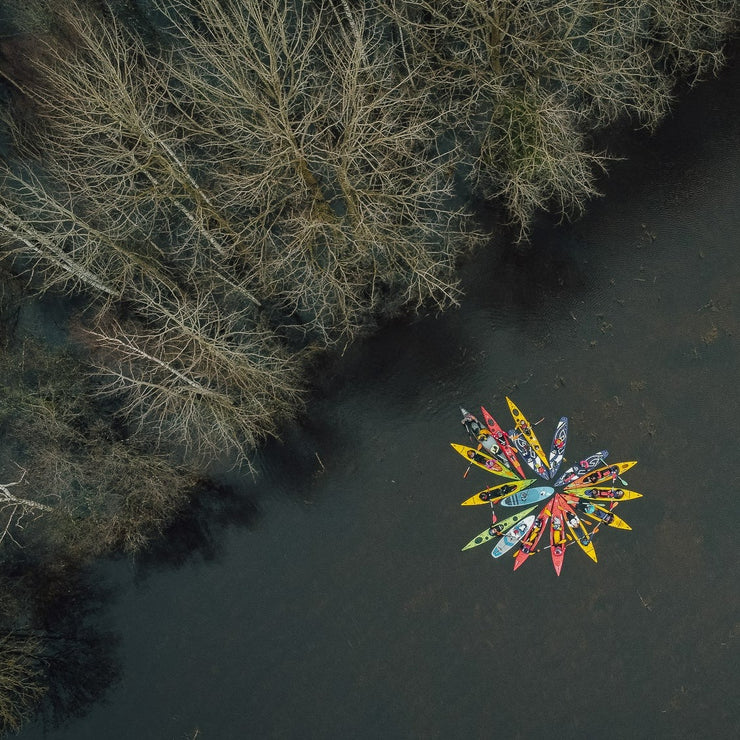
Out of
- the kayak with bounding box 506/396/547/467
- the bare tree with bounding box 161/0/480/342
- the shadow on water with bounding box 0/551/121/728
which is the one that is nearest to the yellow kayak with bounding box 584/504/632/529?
the kayak with bounding box 506/396/547/467

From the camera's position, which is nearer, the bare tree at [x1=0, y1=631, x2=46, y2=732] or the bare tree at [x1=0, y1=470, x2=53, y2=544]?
the bare tree at [x1=0, y1=470, x2=53, y2=544]

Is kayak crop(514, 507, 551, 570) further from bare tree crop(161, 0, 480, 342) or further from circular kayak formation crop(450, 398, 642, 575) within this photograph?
bare tree crop(161, 0, 480, 342)

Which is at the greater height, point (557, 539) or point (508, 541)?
point (508, 541)

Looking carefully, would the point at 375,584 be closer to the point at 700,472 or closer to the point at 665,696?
the point at 665,696

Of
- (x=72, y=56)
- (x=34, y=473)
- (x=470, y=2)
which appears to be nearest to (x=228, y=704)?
(x=34, y=473)

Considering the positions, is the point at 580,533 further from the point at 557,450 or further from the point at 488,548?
the point at 488,548

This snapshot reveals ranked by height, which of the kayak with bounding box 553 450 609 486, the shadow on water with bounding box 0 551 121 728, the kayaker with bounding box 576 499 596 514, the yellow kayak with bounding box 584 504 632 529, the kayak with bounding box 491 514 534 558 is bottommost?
the yellow kayak with bounding box 584 504 632 529

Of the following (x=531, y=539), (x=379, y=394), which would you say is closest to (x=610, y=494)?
(x=531, y=539)

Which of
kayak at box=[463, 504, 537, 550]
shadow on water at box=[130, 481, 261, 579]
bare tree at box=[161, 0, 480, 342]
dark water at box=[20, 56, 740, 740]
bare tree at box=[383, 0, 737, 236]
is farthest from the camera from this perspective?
shadow on water at box=[130, 481, 261, 579]
